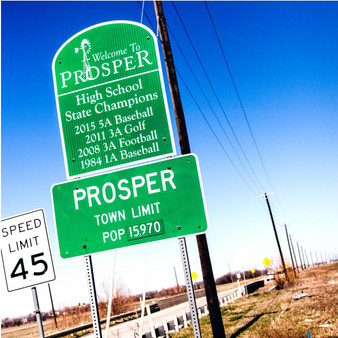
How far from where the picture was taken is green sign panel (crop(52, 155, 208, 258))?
12.2 feet

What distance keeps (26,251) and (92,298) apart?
1.23 metres

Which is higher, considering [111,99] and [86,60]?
[86,60]

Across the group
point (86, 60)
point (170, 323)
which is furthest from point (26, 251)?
point (170, 323)

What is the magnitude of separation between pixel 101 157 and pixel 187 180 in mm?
879

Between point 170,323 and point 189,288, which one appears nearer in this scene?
point 189,288

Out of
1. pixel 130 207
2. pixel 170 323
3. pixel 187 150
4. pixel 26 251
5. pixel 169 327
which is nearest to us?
pixel 130 207

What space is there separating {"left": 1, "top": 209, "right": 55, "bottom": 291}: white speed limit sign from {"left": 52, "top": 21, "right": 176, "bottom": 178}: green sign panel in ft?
3.19

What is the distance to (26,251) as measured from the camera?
455 cm

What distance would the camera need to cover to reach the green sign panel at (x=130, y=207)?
12.2 feet

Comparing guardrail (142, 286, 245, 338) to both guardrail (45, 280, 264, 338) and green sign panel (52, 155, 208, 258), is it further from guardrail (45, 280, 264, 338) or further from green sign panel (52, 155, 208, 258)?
green sign panel (52, 155, 208, 258)

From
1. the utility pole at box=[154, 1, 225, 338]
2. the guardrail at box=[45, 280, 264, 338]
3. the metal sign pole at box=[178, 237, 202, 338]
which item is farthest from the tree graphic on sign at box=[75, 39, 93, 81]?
the guardrail at box=[45, 280, 264, 338]

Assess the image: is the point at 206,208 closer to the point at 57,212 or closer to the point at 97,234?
the point at 97,234

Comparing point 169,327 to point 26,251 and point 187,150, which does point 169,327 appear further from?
point 26,251

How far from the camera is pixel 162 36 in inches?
430
